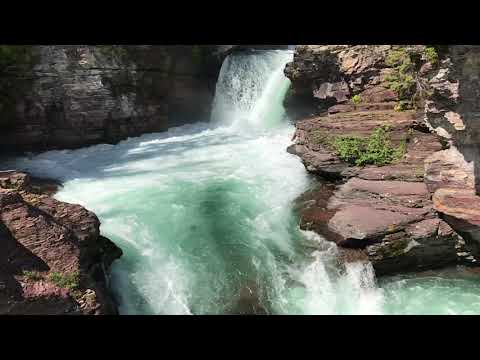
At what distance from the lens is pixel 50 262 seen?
19.2 ft

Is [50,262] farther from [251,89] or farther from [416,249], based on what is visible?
[251,89]

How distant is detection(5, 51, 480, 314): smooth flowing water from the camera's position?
6816 millimetres

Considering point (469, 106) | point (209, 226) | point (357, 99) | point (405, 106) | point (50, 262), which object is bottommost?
point (209, 226)

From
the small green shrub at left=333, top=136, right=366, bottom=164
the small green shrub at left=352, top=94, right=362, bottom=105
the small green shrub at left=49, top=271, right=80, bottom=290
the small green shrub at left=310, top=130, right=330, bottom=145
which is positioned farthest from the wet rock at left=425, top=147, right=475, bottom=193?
the small green shrub at left=49, top=271, right=80, bottom=290

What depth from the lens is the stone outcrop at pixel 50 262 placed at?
5.25 metres

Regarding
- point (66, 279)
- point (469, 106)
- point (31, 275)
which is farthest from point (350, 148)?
point (31, 275)

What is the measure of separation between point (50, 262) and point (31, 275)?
37 centimetres

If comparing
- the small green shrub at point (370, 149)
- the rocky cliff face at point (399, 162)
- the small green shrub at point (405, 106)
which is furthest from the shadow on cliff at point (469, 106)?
the small green shrub at point (405, 106)

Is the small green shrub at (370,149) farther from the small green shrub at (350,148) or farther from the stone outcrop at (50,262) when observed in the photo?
the stone outcrop at (50,262)

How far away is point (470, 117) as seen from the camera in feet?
25.7

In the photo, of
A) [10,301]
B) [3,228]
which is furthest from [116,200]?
[10,301]

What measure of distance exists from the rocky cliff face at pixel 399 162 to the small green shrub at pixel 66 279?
4.54 meters
